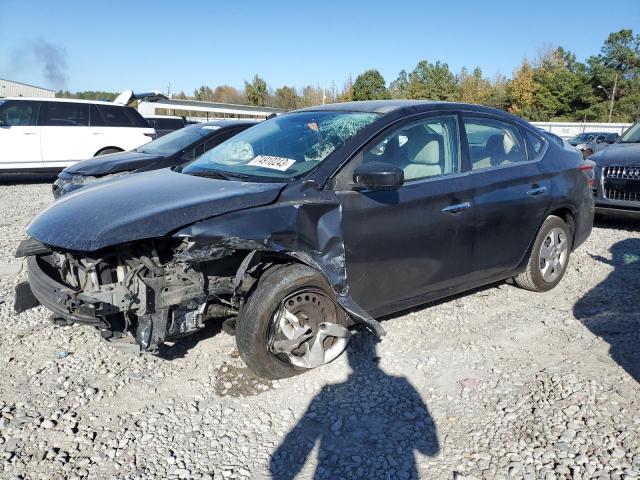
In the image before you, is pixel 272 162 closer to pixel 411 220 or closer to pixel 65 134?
pixel 411 220

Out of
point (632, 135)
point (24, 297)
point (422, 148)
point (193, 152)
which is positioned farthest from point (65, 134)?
point (632, 135)

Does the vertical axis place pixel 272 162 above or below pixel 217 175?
above

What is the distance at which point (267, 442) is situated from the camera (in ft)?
9.09

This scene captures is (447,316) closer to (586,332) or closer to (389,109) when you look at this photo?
(586,332)

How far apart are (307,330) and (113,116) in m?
10.5

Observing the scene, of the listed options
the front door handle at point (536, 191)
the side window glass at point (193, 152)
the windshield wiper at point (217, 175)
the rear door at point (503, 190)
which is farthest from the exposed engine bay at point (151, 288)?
the side window glass at point (193, 152)

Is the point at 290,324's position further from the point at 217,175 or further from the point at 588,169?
the point at 588,169

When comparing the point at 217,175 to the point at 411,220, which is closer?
the point at 411,220

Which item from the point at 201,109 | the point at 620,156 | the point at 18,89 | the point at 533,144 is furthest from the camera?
the point at 18,89

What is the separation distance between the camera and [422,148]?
12.6 feet

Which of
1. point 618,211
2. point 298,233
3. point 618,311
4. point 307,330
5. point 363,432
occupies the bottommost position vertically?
point 363,432

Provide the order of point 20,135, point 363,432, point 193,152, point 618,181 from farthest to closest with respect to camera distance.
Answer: point 20,135, point 193,152, point 618,181, point 363,432

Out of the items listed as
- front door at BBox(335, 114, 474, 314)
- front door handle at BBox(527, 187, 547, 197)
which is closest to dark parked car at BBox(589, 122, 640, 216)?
front door handle at BBox(527, 187, 547, 197)

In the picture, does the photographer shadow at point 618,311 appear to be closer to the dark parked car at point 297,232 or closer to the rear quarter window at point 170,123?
the dark parked car at point 297,232
